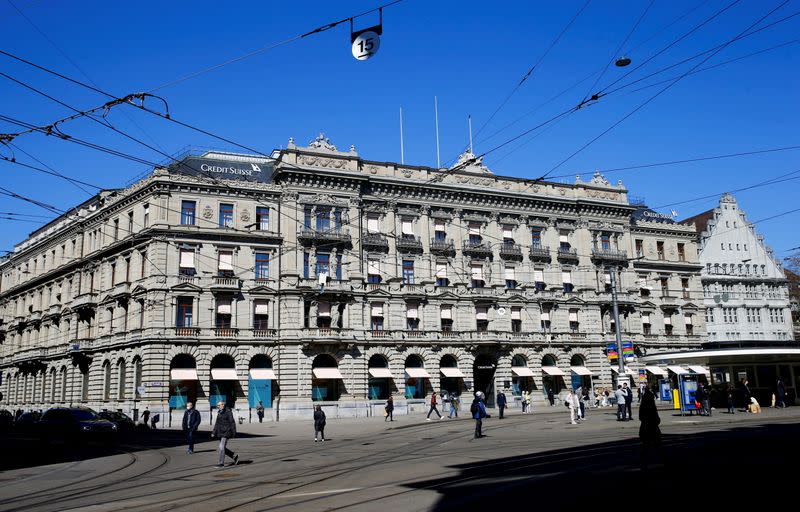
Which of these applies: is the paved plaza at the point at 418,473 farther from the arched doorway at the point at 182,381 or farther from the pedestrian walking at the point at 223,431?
the arched doorway at the point at 182,381

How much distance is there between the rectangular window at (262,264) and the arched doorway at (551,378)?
1035 inches

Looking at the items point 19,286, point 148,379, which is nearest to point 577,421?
point 148,379

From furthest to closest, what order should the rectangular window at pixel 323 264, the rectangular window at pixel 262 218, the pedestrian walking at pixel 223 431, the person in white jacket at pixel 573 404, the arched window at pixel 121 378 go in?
the rectangular window at pixel 323 264
the rectangular window at pixel 262 218
the arched window at pixel 121 378
the person in white jacket at pixel 573 404
the pedestrian walking at pixel 223 431

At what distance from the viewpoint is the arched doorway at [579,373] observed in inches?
2483

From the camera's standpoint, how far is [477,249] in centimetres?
6044

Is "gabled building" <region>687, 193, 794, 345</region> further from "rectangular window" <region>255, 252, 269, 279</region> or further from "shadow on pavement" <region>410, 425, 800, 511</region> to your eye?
"shadow on pavement" <region>410, 425, 800, 511</region>

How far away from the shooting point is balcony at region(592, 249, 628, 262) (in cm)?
6631

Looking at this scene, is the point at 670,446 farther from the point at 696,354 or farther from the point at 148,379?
the point at 148,379

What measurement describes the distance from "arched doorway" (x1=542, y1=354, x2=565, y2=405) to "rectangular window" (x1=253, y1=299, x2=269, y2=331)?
2542 centimetres

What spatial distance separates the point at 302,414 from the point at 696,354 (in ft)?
91.6

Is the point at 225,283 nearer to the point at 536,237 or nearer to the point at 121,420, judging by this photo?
the point at 121,420

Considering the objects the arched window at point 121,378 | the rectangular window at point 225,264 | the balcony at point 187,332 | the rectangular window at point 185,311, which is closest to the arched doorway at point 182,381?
the balcony at point 187,332

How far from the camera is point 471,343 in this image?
58.4 m

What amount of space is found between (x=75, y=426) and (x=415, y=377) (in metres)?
28.7
